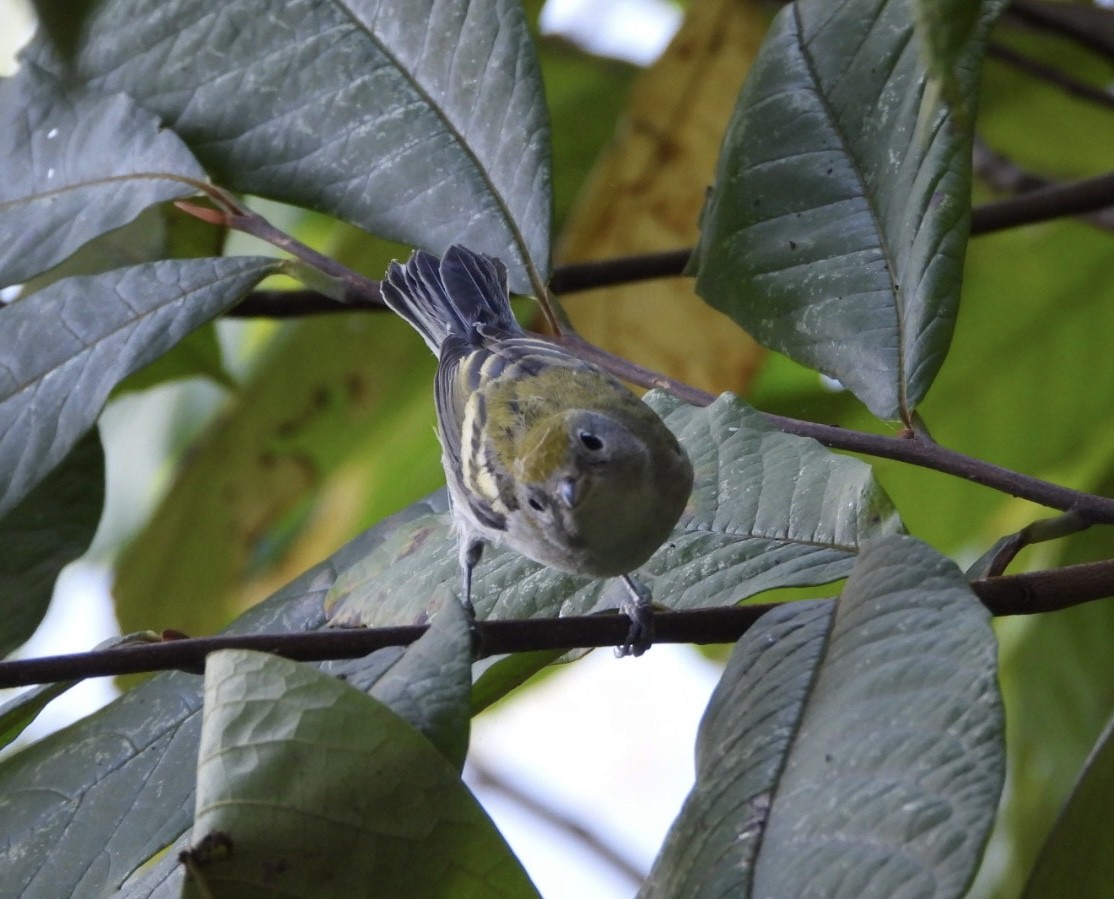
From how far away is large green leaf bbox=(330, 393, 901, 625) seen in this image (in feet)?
4.46

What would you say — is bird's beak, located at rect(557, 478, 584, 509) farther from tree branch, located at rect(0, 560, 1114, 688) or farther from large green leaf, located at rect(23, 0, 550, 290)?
tree branch, located at rect(0, 560, 1114, 688)

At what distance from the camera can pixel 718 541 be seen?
4.95 ft

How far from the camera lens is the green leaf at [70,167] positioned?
1.76 metres

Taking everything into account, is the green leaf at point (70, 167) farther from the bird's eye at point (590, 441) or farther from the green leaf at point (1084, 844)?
the green leaf at point (1084, 844)

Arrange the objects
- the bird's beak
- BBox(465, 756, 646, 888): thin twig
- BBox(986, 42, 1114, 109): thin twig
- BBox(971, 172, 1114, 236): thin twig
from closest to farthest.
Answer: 1. the bird's beak
2. BBox(971, 172, 1114, 236): thin twig
3. BBox(986, 42, 1114, 109): thin twig
4. BBox(465, 756, 646, 888): thin twig

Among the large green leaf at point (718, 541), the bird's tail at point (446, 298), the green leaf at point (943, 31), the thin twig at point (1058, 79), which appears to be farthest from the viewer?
the thin twig at point (1058, 79)

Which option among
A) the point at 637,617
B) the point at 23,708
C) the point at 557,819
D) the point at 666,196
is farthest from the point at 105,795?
the point at 557,819

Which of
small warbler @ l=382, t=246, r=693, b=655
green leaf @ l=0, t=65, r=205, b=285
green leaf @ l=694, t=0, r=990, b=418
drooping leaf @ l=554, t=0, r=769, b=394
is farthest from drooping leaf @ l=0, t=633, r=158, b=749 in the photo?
drooping leaf @ l=554, t=0, r=769, b=394

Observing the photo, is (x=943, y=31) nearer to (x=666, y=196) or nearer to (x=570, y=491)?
(x=570, y=491)

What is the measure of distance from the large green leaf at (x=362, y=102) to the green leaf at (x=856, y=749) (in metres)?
0.73

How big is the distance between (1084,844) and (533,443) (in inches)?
38.6

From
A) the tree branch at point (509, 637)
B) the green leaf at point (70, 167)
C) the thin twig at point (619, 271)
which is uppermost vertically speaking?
the green leaf at point (70, 167)

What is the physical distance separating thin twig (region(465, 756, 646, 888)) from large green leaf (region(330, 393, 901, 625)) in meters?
1.66

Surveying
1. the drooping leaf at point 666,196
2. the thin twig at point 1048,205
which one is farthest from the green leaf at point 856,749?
the drooping leaf at point 666,196
